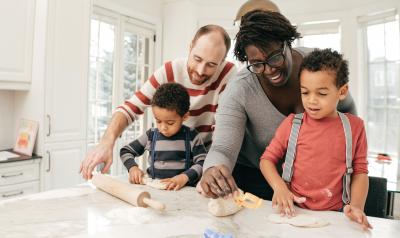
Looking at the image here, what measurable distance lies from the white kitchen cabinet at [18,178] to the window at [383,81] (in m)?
3.50

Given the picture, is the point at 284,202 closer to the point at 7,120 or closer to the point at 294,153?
the point at 294,153

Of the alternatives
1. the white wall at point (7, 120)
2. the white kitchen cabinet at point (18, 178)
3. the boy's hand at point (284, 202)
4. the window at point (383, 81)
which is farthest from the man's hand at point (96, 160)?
the window at point (383, 81)

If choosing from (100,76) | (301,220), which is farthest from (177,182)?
(100,76)

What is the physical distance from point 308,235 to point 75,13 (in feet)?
9.15

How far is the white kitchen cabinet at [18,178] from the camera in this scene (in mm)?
2404

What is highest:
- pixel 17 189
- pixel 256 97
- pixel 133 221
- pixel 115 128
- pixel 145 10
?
pixel 145 10

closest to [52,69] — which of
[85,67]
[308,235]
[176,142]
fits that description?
[85,67]

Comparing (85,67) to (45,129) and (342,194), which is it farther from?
(342,194)

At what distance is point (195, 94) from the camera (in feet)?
5.10

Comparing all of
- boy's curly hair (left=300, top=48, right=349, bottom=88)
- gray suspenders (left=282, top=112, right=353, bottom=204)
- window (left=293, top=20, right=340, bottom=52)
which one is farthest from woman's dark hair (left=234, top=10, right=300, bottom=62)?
window (left=293, top=20, right=340, bottom=52)

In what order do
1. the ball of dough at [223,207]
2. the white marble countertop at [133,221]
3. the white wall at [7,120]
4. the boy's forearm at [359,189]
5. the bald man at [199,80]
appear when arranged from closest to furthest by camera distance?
the white marble countertop at [133,221], the ball of dough at [223,207], the boy's forearm at [359,189], the bald man at [199,80], the white wall at [7,120]

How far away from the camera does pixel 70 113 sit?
113 inches

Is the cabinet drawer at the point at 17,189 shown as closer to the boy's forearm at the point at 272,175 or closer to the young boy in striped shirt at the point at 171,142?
the young boy in striped shirt at the point at 171,142

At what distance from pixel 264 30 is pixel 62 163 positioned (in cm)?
236
